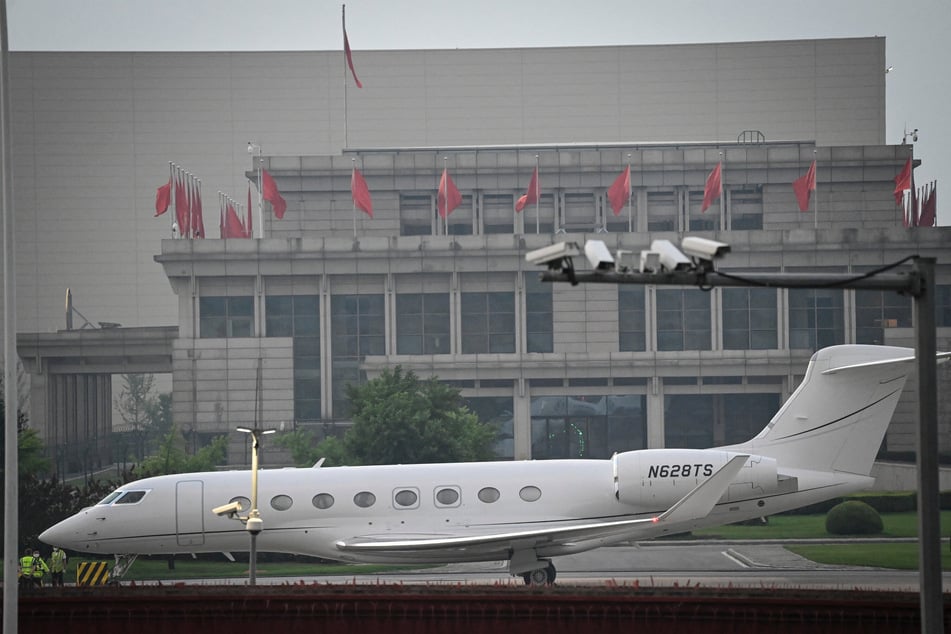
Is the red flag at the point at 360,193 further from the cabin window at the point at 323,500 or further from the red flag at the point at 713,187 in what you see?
the cabin window at the point at 323,500

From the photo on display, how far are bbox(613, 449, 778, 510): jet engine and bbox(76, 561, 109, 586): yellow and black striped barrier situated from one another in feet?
46.9

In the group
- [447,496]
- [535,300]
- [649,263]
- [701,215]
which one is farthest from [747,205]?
[649,263]

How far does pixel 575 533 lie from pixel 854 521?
59.6 feet

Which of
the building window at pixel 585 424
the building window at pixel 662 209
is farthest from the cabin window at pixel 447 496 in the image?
the building window at pixel 662 209

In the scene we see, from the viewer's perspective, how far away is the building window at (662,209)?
3194 inches

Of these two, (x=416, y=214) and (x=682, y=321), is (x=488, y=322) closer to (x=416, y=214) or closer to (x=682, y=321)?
(x=682, y=321)

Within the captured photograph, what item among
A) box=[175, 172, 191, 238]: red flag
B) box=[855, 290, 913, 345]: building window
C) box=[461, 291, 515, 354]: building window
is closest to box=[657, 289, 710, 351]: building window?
box=[855, 290, 913, 345]: building window

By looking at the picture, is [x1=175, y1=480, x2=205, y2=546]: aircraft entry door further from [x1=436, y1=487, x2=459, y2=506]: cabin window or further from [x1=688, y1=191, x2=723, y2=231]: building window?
[x1=688, y1=191, x2=723, y2=231]: building window

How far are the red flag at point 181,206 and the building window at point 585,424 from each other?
2482cm

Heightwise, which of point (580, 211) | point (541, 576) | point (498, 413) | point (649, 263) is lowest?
point (541, 576)

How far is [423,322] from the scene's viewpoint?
72875 millimetres

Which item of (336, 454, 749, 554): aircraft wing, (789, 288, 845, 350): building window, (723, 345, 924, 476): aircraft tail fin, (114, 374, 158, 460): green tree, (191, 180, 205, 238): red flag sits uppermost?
(191, 180, 205, 238): red flag

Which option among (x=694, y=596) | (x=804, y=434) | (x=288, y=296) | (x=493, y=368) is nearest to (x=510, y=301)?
(x=493, y=368)

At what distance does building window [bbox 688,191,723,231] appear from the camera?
266ft
